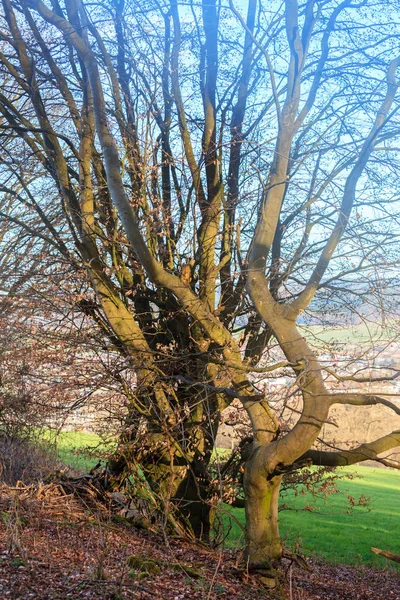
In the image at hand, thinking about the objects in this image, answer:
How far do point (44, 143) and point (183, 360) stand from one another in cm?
401

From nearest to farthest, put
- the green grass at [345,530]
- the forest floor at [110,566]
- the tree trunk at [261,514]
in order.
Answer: the forest floor at [110,566] → the tree trunk at [261,514] → the green grass at [345,530]

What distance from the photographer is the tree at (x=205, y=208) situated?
7547 millimetres

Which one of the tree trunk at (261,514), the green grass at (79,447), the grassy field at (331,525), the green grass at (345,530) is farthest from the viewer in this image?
the green grass at (345,530)

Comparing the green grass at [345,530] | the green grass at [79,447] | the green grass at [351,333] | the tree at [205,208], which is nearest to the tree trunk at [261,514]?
the tree at [205,208]

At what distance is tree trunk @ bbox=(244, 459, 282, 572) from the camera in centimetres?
727

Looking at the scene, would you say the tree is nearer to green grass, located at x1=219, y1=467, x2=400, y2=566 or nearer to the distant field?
the distant field

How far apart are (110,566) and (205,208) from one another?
17.6 ft

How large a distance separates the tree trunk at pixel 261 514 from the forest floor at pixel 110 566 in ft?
1.16

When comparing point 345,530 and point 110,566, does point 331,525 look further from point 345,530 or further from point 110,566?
point 110,566

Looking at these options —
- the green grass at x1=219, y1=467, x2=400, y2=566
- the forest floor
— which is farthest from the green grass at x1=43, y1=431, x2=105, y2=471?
the green grass at x1=219, y1=467, x2=400, y2=566

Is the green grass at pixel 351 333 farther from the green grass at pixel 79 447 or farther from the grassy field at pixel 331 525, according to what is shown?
the green grass at pixel 79 447

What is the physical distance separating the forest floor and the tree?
0.68 m

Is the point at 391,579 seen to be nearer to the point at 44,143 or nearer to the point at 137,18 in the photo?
the point at 44,143

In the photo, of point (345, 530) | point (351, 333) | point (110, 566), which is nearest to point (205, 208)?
point (351, 333)
